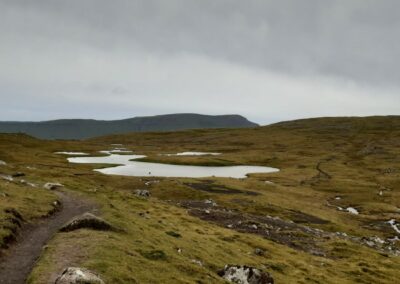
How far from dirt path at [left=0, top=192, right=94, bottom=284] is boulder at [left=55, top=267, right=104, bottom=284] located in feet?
13.5

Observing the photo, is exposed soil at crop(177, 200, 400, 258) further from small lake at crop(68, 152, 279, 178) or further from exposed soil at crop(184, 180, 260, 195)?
small lake at crop(68, 152, 279, 178)

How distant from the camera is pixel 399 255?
68.1 meters

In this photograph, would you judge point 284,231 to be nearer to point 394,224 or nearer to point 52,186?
point 52,186

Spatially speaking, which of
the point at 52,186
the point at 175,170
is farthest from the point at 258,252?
the point at 175,170

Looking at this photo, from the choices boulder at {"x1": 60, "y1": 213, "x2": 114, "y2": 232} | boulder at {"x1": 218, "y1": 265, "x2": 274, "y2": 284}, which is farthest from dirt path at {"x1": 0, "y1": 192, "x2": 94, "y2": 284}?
boulder at {"x1": 218, "y1": 265, "x2": 274, "y2": 284}

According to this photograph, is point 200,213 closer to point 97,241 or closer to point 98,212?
point 98,212

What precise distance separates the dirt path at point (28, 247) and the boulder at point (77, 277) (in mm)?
4108

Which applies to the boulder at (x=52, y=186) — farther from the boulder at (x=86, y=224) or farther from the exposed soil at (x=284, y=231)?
the boulder at (x=86, y=224)

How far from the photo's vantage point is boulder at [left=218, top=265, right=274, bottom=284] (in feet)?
113

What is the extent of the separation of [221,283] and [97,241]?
914 centimetres

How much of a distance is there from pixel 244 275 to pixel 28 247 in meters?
16.0

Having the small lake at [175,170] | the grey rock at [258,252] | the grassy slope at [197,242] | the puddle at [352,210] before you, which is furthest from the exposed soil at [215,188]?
the grey rock at [258,252]

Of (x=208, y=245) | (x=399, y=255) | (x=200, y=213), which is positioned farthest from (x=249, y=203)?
(x=208, y=245)

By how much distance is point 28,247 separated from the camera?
109 ft
